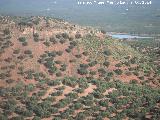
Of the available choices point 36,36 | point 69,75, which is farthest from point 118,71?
point 36,36

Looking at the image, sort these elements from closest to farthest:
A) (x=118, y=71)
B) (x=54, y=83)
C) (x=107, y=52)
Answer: (x=54, y=83)
(x=118, y=71)
(x=107, y=52)

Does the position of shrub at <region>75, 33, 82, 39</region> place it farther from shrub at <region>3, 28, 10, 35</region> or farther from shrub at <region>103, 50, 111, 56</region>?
shrub at <region>3, 28, 10, 35</region>

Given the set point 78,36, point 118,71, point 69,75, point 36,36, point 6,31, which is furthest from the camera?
point 78,36

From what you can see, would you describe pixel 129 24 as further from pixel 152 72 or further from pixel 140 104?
pixel 140 104

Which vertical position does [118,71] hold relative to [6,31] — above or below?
below

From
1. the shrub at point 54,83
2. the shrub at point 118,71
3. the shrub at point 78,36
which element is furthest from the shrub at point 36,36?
the shrub at point 118,71

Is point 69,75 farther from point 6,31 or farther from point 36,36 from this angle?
point 6,31

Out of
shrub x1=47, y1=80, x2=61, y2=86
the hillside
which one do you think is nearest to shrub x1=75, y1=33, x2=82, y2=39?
the hillside

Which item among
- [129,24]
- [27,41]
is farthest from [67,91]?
[129,24]
